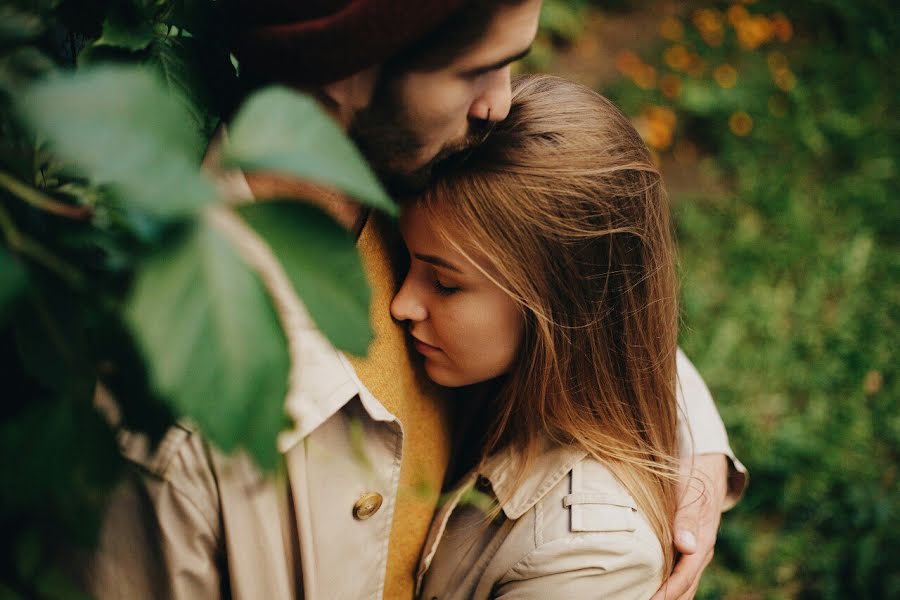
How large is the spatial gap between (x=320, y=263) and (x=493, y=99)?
69 cm

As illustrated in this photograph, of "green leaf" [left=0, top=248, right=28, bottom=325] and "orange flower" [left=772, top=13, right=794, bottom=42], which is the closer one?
"green leaf" [left=0, top=248, right=28, bottom=325]

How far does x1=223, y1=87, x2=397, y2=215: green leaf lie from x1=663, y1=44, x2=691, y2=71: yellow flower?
3.81m

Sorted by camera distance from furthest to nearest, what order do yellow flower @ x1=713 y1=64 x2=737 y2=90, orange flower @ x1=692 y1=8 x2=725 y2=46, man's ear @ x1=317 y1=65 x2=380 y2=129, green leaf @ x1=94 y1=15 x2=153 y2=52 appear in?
orange flower @ x1=692 y1=8 x2=725 y2=46
yellow flower @ x1=713 y1=64 x2=737 y2=90
man's ear @ x1=317 y1=65 x2=380 y2=129
green leaf @ x1=94 y1=15 x2=153 y2=52

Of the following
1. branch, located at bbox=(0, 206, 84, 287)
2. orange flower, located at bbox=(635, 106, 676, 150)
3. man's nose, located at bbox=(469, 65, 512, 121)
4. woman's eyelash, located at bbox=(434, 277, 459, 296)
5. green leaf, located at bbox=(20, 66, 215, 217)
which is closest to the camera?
green leaf, located at bbox=(20, 66, 215, 217)

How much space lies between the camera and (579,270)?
1.40 m

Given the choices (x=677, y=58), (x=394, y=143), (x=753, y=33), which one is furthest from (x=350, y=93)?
(x=753, y=33)

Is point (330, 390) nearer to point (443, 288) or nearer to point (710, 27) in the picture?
point (443, 288)

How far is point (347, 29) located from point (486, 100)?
0.97ft

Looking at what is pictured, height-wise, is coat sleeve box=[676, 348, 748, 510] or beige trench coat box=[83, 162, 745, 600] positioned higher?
beige trench coat box=[83, 162, 745, 600]

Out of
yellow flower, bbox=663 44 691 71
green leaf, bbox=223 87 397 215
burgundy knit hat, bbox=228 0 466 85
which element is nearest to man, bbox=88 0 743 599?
burgundy knit hat, bbox=228 0 466 85

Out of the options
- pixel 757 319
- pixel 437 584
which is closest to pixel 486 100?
pixel 437 584

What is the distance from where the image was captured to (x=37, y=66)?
0.66 meters

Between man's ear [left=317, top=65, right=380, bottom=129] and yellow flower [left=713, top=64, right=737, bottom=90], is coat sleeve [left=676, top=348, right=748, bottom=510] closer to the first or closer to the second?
man's ear [left=317, top=65, right=380, bottom=129]

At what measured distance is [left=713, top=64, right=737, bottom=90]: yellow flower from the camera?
3.82m
